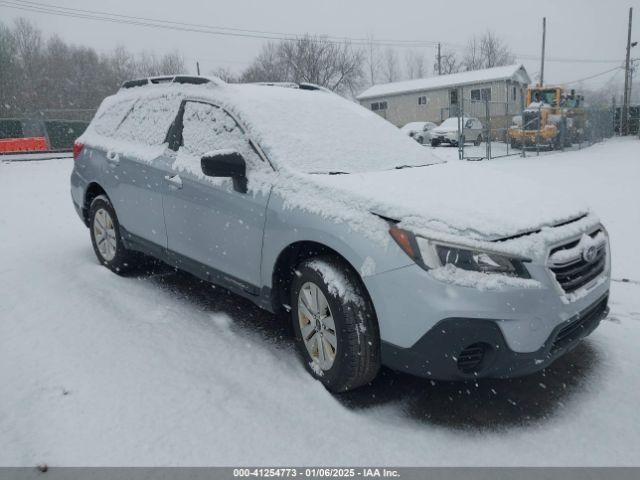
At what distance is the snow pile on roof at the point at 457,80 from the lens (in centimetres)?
3741

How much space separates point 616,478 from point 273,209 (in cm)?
219

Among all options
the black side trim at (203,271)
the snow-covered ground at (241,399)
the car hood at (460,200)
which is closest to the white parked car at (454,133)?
the snow-covered ground at (241,399)

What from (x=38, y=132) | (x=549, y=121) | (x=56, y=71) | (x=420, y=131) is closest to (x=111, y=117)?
(x=549, y=121)

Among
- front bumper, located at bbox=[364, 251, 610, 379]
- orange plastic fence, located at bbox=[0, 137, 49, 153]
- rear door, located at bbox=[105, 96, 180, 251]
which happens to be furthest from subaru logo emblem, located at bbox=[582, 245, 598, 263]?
orange plastic fence, located at bbox=[0, 137, 49, 153]

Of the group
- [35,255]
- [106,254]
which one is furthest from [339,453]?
[35,255]

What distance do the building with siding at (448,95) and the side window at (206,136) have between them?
1284 inches

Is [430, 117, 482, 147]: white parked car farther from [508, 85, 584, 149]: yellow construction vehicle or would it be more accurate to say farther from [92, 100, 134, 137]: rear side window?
[92, 100, 134, 137]: rear side window

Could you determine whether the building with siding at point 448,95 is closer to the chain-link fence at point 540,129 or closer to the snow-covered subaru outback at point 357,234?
the chain-link fence at point 540,129

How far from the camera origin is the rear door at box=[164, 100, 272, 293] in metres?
3.33

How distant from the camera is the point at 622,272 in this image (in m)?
4.93

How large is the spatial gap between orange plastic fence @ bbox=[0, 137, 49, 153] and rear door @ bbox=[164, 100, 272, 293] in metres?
22.2

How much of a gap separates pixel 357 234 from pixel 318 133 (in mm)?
1256

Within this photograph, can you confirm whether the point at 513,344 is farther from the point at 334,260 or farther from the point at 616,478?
the point at 334,260

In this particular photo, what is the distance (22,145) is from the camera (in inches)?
922
